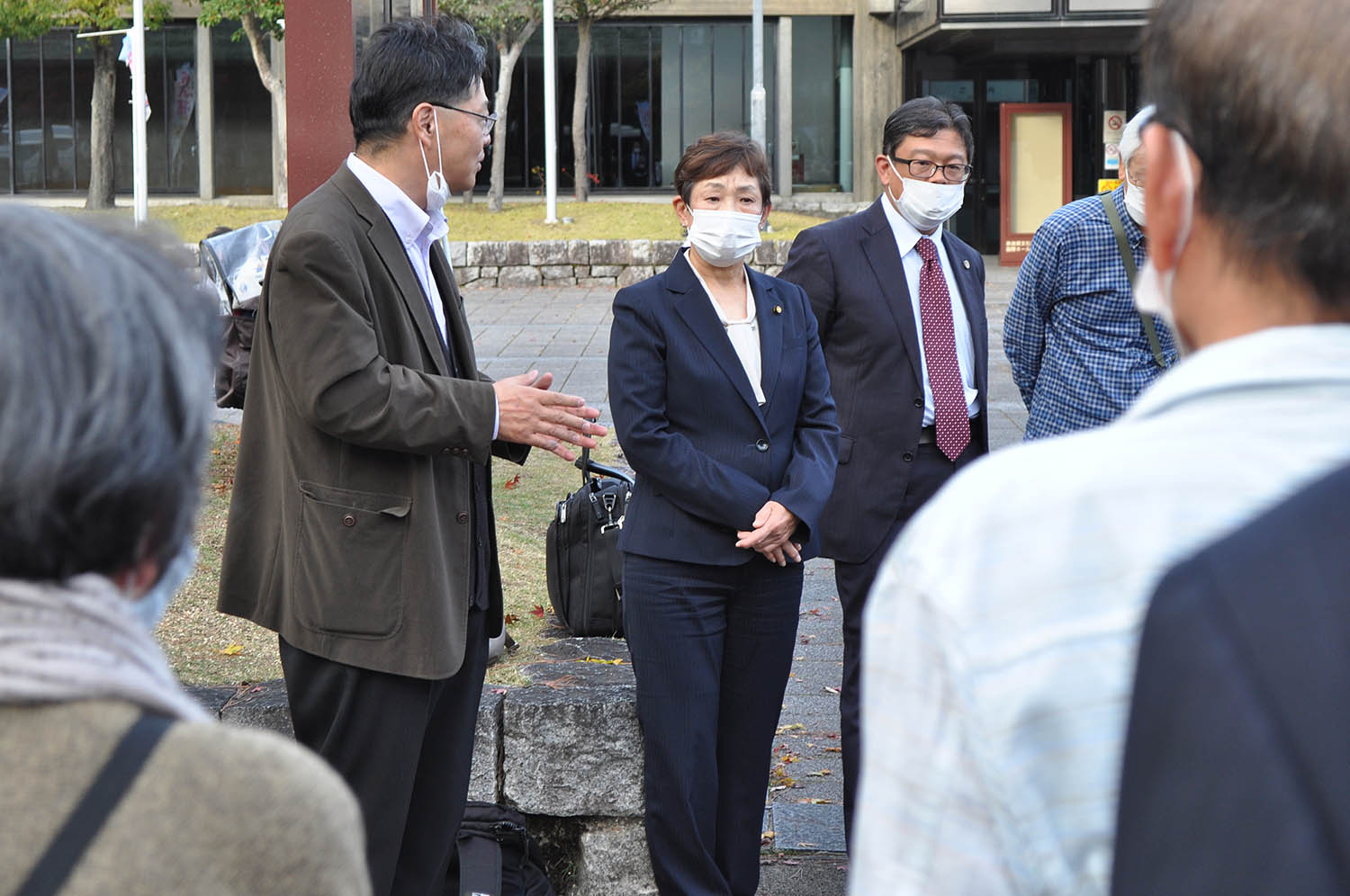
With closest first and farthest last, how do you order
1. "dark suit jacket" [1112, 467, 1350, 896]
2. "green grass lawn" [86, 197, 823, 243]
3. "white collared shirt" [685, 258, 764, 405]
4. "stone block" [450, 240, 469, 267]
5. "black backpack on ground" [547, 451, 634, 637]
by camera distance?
"dark suit jacket" [1112, 467, 1350, 896] → "white collared shirt" [685, 258, 764, 405] → "black backpack on ground" [547, 451, 634, 637] → "stone block" [450, 240, 469, 267] → "green grass lawn" [86, 197, 823, 243]

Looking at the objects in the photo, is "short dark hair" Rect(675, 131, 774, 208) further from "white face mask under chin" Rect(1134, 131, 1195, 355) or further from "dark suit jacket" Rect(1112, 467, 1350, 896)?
"dark suit jacket" Rect(1112, 467, 1350, 896)

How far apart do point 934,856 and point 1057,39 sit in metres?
27.4

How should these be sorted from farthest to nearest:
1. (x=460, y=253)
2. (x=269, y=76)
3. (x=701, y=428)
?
1. (x=269, y=76)
2. (x=460, y=253)
3. (x=701, y=428)

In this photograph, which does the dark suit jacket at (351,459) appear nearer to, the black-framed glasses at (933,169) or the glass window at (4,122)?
the black-framed glasses at (933,169)

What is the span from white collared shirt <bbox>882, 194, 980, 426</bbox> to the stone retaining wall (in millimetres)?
16057

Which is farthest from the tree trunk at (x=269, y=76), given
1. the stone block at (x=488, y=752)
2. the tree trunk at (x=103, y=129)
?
the stone block at (x=488, y=752)

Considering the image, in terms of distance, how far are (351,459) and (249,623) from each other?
2641 mm

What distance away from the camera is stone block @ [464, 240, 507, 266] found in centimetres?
2045

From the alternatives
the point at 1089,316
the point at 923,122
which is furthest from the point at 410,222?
the point at 1089,316

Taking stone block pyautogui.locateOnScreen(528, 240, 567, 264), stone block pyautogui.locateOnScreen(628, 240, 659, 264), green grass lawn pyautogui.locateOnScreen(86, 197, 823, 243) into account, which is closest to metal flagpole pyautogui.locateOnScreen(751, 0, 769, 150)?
green grass lawn pyautogui.locateOnScreen(86, 197, 823, 243)

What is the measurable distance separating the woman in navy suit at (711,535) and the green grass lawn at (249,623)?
888 millimetres

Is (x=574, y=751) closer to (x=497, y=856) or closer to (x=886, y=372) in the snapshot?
(x=497, y=856)

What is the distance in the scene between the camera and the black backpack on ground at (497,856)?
141 inches

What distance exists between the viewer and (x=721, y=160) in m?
3.97
